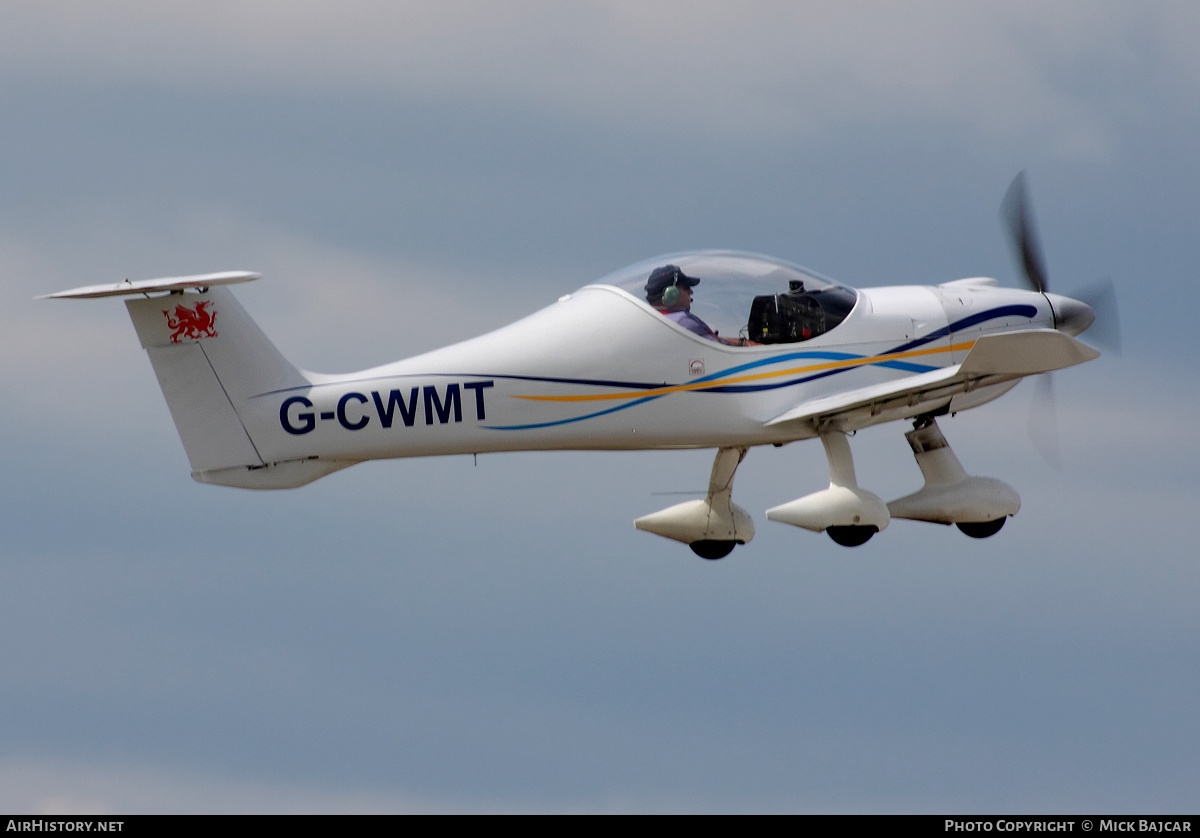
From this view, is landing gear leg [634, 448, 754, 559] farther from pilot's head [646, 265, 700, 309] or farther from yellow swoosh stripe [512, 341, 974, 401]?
pilot's head [646, 265, 700, 309]

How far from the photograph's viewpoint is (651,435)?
1639 centimetres

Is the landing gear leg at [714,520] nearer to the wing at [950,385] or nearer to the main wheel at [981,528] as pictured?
the wing at [950,385]

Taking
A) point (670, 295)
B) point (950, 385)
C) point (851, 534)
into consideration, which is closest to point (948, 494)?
point (950, 385)

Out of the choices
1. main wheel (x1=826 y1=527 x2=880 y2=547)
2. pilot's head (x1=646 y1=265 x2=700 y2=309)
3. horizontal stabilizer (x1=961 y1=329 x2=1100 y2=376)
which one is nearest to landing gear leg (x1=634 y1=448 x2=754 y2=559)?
main wheel (x1=826 y1=527 x2=880 y2=547)

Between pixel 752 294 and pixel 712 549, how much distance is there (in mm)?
2896

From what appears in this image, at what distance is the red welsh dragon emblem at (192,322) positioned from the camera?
1577cm

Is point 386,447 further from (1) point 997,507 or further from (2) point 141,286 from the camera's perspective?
(1) point 997,507

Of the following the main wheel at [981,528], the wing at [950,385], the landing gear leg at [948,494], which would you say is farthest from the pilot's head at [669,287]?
the main wheel at [981,528]

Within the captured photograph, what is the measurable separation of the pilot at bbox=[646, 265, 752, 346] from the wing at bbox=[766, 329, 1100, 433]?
0.99 meters

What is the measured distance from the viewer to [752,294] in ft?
54.4

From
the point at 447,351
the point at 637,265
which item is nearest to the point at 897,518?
the point at 637,265

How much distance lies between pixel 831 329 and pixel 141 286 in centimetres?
630

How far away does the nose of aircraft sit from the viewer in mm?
17797

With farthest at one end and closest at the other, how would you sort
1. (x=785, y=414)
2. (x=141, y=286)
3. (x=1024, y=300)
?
(x=1024, y=300)
(x=785, y=414)
(x=141, y=286)
